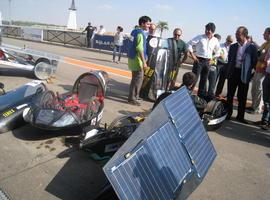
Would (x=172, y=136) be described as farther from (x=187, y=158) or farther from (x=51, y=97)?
(x=51, y=97)

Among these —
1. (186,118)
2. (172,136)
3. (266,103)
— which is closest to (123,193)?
(172,136)

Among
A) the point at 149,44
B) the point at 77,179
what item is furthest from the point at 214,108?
the point at 77,179

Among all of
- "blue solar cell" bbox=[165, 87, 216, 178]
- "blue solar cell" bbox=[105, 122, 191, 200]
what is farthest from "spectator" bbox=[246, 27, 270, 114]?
"blue solar cell" bbox=[105, 122, 191, 200]

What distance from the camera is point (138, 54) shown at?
270 inches

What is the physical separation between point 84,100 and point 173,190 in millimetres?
3110

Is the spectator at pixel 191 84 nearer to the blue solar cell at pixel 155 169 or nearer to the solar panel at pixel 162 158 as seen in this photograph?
the solar panel at pixel 162 158

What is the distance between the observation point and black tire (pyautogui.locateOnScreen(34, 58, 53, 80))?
890 cm

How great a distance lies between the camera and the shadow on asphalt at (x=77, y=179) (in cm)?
341

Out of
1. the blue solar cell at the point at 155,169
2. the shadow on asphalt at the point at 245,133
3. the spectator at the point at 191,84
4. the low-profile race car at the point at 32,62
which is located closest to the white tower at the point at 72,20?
the low-profile race car at the point at 32,62

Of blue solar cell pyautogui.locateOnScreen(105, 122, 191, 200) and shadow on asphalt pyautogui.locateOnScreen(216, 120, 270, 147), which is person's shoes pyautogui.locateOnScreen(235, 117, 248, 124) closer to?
shadow on asphalt pyautogui.locateOnScreen(216, 120, 270, 147)

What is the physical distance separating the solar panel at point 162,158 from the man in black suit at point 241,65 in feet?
11.3

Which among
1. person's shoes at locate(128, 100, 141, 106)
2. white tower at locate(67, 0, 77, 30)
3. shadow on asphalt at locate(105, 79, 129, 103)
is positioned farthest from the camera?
white tower at locate(67, 0, 77, 30)

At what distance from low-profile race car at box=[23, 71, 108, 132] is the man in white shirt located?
2.48 meters

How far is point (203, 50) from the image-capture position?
712cm
